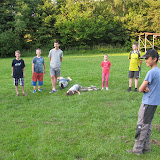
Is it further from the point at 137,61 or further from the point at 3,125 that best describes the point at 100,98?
the point at 3,125

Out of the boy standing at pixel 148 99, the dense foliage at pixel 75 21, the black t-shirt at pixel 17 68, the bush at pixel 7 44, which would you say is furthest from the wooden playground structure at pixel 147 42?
the boy standing at pixel 148 99

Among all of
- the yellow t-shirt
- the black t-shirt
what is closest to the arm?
the yellow t-shirt

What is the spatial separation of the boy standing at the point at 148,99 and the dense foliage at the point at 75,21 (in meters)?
36.9

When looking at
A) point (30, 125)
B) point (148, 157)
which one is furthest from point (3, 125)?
point (148, 157)

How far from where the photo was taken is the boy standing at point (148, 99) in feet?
10.7

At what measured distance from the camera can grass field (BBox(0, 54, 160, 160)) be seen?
3625mm

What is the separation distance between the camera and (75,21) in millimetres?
40188

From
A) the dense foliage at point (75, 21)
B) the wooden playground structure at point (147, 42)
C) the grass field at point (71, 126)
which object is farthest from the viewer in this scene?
the dense foliage at point (75, 21)

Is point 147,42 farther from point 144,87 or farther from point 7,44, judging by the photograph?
point 144,87

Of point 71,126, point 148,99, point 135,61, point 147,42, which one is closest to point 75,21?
point 147,42

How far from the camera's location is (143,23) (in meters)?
40.2

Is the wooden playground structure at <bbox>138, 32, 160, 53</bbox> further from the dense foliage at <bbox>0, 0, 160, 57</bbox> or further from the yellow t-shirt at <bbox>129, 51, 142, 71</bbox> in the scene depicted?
the yellow t-shirt at <bbox>129, 51, 142, 71</bbox>

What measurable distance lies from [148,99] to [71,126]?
84.5 inches

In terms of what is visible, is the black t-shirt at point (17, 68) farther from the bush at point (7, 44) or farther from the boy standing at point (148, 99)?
the bush at point (7, 44)
